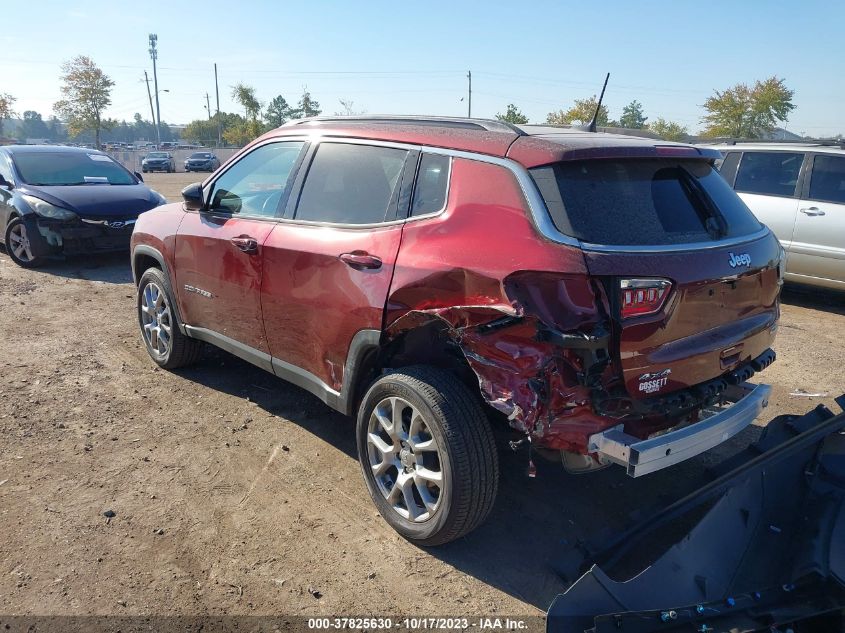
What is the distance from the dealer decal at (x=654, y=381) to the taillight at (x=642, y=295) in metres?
0.26

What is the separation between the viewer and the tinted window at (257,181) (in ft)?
13.3

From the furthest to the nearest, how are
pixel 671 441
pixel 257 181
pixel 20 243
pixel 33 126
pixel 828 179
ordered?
pixel 33 126, pixel 20 243, pixel 828 179, pixel 257 181, pixel 671 441

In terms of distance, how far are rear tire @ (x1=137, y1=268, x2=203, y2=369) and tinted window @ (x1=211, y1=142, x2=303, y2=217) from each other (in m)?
Result: 0.95

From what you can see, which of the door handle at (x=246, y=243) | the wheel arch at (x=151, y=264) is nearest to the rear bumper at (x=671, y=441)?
the door handle at (x=246, y=243)

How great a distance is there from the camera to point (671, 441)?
265 centimetres

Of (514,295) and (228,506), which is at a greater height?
(514,295)

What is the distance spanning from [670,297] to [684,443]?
23.8 inches

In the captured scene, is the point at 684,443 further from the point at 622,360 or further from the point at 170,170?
the point at 170,170

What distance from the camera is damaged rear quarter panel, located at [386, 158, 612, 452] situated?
8.37 feet

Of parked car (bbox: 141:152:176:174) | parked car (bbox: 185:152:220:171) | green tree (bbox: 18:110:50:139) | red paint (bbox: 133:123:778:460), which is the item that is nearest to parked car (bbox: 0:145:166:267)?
red paint (bbox: 133:123:778:460)

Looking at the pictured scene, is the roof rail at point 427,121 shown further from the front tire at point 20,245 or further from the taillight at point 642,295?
the front tire at point 20,245

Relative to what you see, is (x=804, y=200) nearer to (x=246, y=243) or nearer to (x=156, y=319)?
(x=246, y=243)

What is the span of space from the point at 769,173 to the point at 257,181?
6.20 meters

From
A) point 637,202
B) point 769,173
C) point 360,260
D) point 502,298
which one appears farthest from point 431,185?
point 769,173
